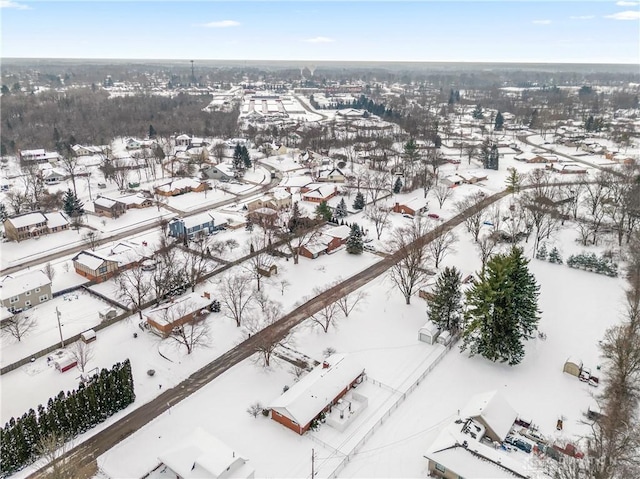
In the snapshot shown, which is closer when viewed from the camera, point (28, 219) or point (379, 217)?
point (28, 219)

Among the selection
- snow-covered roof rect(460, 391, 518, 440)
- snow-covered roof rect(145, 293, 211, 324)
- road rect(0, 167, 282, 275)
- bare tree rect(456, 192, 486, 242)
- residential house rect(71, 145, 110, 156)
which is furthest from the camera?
residential house rect(71, 145, 110, 156)

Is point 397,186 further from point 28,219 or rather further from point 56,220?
point 28,219

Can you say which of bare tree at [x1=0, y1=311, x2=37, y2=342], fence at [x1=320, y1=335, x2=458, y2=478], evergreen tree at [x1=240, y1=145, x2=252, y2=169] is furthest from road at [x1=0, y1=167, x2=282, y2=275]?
fence at [x1=320, y1=335, x2=458, y2=478]

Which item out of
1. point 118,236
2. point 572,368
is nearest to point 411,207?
point 572,368

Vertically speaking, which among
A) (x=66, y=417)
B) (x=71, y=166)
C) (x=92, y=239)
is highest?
(x=71, y=166)

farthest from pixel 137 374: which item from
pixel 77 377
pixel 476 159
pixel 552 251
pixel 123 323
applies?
pixel 476 159

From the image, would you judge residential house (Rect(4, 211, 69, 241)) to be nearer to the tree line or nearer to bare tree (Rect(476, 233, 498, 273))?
the tree line

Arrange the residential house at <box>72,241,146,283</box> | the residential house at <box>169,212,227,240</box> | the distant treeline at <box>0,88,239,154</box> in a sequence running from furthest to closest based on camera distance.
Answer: the distant treeline at <box>0,88,239,154</box>, the residential house at <box>169,212,227,240</box>, the residential house at <box>72,241,146,283</box>

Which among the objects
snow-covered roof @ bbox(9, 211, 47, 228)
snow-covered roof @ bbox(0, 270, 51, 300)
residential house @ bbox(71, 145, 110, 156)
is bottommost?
snow-covered roof @ bbox(0, 270, 51, 300)

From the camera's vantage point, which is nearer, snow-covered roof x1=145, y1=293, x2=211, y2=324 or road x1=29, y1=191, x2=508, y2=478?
road x1=29, y1=191, x2=508, y2=478
